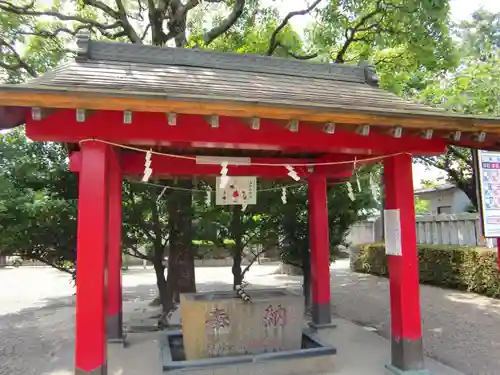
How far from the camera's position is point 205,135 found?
4.57 meters

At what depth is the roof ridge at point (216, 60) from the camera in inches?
231

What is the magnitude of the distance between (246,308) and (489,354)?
14.0 ft

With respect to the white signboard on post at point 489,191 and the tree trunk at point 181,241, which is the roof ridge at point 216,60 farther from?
the tree trunk at point 181,241

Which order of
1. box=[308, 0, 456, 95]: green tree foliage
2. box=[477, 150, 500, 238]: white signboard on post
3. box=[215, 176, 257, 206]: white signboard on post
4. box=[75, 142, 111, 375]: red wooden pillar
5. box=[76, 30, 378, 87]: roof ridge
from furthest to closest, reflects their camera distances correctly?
box=[308, 0, 456, 95]: green tree foliage → box=[215, 176, 257, 206]: white signboard on post → box=[76, 30, 378, 87]: roof ridge → box=[477, 150, 500, 238]: white signboard on post → box=[75, 142, 111, 375]: red wooden pillar

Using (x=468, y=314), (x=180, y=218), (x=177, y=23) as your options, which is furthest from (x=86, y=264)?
(x=468, y=314)

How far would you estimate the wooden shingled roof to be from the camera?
146 inches

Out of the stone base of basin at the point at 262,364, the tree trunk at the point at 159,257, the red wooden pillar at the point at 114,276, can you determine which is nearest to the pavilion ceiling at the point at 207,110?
the red wooden pillar at the point at 114,276

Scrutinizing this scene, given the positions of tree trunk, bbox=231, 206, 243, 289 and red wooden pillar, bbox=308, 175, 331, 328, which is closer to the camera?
red wooden pillar, bbox=308, 175, 331, 328

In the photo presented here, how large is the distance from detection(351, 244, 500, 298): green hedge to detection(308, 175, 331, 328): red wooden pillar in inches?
218

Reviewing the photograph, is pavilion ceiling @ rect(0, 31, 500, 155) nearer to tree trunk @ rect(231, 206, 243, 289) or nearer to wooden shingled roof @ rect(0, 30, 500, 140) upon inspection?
wooden shingled roof @ rect(0, 30, 500, 140)

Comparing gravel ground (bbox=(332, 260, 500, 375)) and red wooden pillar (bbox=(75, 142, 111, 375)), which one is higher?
red wooden pillar (bbox=(75, 142, 111, 375))

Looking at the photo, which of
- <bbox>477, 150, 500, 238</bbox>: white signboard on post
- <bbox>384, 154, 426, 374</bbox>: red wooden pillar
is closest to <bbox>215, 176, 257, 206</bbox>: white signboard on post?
<bbox>384, 154, 426, 374</bbox>: red wooden pillar

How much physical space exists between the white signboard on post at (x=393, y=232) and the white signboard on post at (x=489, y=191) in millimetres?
1011

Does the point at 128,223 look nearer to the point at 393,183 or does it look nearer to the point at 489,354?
the point at 393,183
